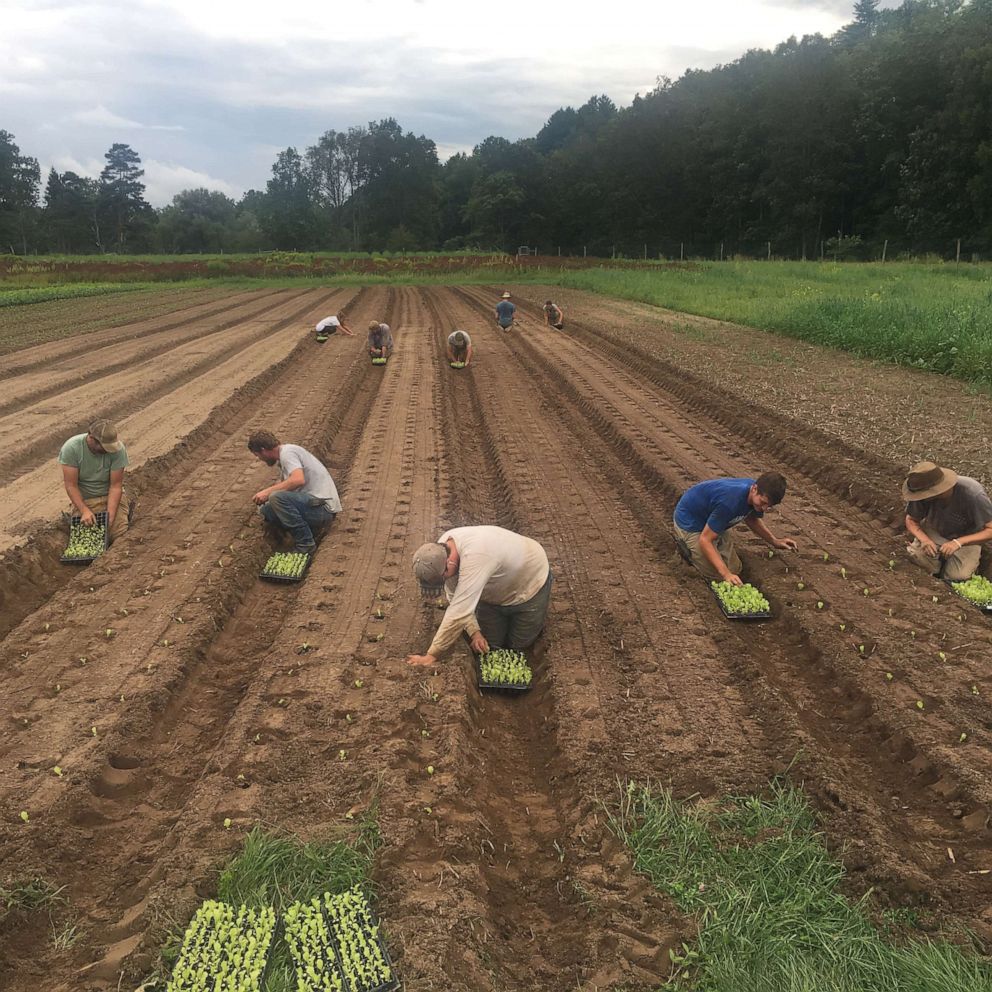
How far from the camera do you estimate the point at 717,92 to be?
72.9 metres

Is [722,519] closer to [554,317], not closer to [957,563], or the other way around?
[957,563]

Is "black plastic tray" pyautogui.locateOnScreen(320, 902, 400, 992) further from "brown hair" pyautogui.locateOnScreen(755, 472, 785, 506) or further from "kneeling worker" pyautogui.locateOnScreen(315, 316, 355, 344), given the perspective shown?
"kneeling worker" pyautogui.locateOnScreen(315, 316, 355, 344)

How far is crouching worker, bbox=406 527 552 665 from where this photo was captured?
14.9 feet

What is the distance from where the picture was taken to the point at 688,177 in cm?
6700

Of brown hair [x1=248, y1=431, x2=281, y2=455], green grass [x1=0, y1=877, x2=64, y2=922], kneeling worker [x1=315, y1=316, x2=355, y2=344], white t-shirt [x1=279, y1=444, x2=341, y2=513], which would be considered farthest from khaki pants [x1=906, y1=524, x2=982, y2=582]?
kneeling worker [x1=315, y1=316, x2=355, y2=344]

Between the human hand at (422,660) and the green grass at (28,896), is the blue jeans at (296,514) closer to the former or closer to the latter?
the human hand at (422,660)

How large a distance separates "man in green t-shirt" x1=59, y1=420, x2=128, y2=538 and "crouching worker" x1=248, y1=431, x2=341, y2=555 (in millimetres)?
1374

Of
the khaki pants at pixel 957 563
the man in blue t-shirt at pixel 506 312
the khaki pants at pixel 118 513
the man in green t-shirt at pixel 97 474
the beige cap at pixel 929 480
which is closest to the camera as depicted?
the beige cap at pixel 929 480

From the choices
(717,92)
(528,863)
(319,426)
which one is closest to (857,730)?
(528,863)

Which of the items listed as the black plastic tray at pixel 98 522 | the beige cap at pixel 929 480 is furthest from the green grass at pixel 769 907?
the black plastic tray at pixel 98 522

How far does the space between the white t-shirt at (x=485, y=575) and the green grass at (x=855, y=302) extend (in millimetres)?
10768

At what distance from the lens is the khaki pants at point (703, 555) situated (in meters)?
6.36

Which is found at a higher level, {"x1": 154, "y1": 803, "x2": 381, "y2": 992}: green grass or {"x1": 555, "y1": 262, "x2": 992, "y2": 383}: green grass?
{"x1": 555, "y1": 262, "x2": 992, "y2": 383}: green grass

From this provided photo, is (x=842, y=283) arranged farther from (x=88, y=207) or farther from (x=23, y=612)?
(x=88, y=207)
